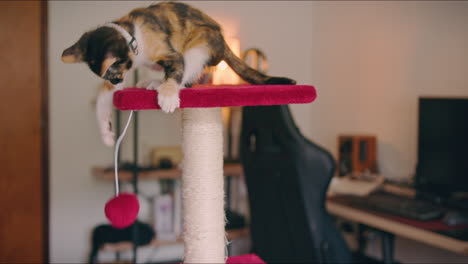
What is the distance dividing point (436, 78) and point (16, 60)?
67.6 inches

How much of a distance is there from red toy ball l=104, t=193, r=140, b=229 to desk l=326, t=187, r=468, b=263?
1061 millimetres

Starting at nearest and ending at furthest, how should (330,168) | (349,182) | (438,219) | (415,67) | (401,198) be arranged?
(330,168), (438,219), (415,67), (401,198), (349,182)

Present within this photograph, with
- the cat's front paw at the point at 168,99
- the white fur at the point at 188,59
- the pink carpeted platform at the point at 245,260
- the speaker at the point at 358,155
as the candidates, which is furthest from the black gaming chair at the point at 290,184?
the speaker at the point at 358,155

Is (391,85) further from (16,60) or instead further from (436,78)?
(16,60)

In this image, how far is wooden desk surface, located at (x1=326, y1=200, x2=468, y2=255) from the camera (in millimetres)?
1372

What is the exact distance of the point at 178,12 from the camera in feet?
3.47

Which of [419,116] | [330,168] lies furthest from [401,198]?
[330,168]

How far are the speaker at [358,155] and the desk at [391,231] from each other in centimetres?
40

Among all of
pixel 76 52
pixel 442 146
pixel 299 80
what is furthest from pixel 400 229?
pixel 76 52

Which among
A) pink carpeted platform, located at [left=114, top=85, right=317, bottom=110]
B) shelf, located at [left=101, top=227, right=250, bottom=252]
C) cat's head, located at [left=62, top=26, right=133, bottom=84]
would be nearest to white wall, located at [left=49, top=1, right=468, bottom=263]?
shelf, located at [left=101, top=227, right=250, bottom=252]

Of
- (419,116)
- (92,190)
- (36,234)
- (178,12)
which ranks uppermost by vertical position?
(178,12)

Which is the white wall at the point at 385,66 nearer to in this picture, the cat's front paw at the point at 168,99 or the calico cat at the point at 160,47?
the calico cat at the point at 160,47

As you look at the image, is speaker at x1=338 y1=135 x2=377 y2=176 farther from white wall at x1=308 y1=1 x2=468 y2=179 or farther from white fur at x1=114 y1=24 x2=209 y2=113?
white fur at x1=114 y1=24 x2=209 y2=113

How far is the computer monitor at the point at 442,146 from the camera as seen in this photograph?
1.65 metres
